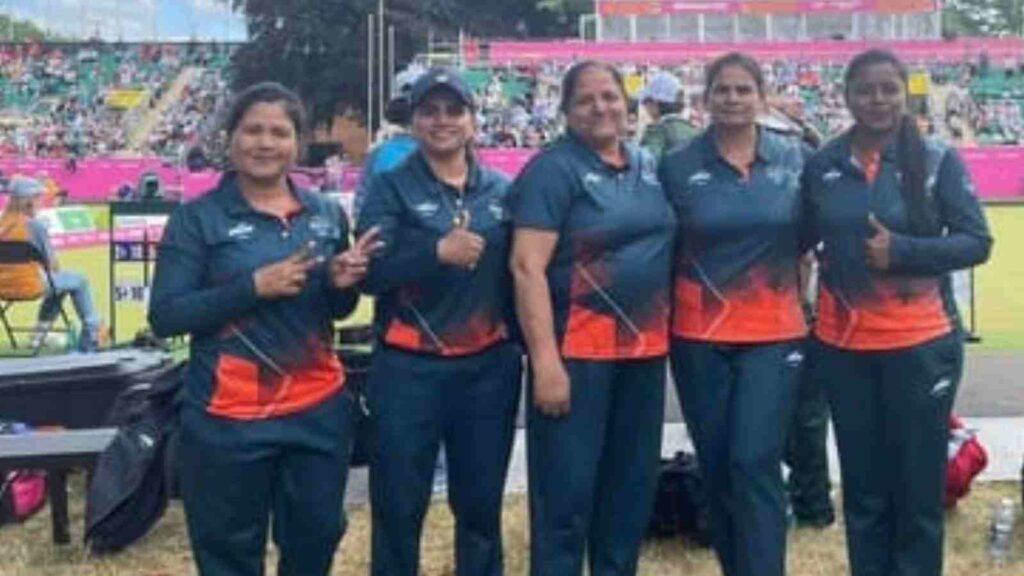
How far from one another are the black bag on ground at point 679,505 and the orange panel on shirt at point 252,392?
2187mm

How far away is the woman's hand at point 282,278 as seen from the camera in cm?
387

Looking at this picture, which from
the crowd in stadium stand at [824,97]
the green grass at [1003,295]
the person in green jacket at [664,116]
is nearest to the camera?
the person in green jacket at [664,116]

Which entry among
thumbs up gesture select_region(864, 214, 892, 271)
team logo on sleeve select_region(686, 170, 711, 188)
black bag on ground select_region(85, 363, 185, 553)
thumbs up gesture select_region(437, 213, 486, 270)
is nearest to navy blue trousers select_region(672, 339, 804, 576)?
thumbs up gesture select_region(864, 214, 892, 271)

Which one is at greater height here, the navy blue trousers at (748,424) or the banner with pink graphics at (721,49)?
the banner with pink graphics at (721,49)

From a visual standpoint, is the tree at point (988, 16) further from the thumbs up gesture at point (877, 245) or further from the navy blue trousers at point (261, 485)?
the navy blue trousers at point (261, 485)

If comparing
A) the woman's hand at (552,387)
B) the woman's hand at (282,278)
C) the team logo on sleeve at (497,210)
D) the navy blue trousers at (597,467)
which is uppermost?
→ the team logo on sleeve at (497,210)

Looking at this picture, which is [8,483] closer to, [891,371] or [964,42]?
[891,371]

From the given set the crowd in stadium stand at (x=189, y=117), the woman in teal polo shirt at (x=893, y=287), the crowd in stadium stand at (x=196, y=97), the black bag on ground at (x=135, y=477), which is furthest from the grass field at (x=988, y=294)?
the crowd in stadium stand at (x=189, y=117)

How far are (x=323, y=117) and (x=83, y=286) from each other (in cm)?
3563

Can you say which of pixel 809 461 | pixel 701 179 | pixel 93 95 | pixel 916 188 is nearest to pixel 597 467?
pixel 701 179

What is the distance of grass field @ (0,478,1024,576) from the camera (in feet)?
18.3

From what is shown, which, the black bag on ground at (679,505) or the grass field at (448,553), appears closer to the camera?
the grass field at (448,553)

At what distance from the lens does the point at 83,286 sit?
1184 cm

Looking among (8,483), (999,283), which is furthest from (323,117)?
(8,483)
